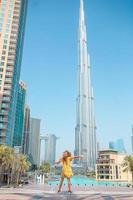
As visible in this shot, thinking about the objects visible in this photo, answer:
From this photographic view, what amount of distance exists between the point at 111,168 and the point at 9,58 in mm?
79830

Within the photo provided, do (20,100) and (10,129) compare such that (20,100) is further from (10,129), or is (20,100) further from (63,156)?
(63,156)

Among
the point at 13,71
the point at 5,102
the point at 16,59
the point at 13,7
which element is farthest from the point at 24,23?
the point at 5,102

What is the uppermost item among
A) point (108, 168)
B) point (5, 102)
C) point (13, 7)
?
point (13, 7)

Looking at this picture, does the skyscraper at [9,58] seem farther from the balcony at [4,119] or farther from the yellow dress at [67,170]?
the yellow dress at [67,170]

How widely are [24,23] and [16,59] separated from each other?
2590cm

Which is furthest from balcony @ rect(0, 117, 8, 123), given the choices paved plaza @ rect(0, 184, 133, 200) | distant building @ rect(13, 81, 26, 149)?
paved plaza @ rect(0, 184, 133, 200)

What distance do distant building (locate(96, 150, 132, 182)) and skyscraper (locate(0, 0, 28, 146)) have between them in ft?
209

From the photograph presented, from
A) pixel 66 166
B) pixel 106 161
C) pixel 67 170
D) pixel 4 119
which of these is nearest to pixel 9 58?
pixel 4 119

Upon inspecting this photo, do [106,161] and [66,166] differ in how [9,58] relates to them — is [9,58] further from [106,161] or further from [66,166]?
[66,166]

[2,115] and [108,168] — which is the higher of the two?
[2,115]

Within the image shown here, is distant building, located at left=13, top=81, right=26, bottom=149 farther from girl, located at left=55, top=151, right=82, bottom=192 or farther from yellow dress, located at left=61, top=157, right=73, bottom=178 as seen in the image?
yellow dress, located at left=61, top=157, right=73, bottom=178

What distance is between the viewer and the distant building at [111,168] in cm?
15062

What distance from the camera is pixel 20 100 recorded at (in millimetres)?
154250

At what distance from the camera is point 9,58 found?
364 feet
